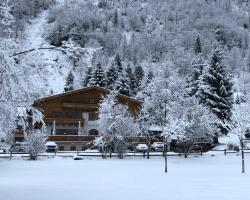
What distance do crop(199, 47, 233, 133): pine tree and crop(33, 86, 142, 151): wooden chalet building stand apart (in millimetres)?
10622

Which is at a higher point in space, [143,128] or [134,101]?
[134,101]

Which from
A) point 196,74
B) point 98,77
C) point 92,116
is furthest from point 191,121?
point 98,77

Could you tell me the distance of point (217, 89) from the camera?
59.7 meters

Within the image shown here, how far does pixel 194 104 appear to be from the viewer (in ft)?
161

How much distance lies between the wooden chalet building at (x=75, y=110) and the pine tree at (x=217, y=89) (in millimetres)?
10622

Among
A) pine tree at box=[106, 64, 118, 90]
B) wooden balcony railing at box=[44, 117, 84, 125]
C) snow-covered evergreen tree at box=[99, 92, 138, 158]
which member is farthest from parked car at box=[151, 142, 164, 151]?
pine tree at box=[106, 64, 118, 90]

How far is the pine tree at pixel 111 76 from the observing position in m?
78.8

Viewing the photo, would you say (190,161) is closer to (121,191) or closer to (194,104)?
(194,104)

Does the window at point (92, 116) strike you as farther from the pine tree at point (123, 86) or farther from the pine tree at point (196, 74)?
the pine tree at point (196, 74)

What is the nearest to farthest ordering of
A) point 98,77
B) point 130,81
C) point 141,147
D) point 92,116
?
1. point 141,147
2. point 92,116
3. point 98,77
4. point 130,81

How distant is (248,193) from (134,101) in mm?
45913

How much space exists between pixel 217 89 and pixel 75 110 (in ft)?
69.8

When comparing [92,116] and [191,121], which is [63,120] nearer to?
[92,116]

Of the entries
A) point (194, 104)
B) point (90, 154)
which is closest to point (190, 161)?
point (194, 104)
